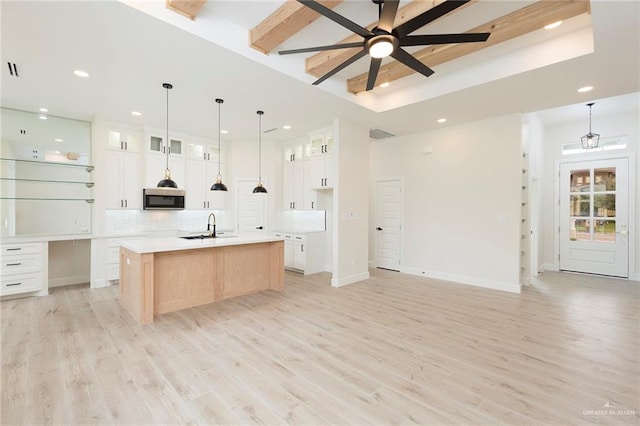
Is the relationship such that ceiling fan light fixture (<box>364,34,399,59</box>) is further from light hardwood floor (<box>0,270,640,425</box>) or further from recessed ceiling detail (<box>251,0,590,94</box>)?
light hardwood floor (<box>0,270,640,425</box>)

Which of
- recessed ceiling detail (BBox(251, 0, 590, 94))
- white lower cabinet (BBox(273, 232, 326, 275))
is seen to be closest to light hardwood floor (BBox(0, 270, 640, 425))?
white lower cabinet (BBox(273, 232, 326, 275))

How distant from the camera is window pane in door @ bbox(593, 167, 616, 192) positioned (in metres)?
5.98

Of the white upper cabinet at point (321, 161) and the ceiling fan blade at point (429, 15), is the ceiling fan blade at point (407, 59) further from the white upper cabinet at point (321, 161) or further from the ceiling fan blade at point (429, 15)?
the white upper cabinet at point (321, 161)

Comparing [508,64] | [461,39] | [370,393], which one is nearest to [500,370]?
[370,393]

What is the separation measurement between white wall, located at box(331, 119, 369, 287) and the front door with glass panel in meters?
4.80

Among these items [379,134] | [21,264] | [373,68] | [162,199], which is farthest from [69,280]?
[379,134]

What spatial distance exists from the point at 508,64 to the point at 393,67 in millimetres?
1388

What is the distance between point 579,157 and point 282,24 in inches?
280

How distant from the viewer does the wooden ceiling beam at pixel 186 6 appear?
2521 millimetres

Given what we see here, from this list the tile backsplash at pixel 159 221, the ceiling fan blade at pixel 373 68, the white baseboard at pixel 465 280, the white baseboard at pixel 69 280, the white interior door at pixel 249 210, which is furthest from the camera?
the white interior door at pixel 249 210

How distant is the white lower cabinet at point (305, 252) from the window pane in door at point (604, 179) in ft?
19.6

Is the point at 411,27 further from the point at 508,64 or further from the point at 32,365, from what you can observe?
the point at 32,365

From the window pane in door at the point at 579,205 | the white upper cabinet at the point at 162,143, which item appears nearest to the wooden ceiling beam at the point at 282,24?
the white upper cabinet at the point at 162,143

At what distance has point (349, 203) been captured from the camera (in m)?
5.40
